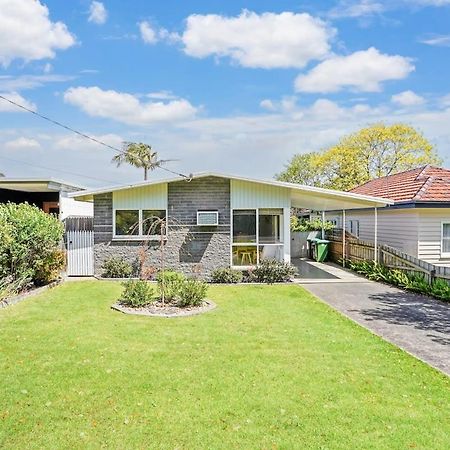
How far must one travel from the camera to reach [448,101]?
29094mm

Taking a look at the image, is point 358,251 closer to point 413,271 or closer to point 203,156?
point 413,271

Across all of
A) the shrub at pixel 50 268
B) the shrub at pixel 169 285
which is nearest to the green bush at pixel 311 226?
the shrub at pixel 169 285

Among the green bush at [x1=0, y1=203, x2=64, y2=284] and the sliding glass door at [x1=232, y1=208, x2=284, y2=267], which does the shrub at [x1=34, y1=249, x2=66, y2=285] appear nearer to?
the green bush at [x1=0, y1=203, x2=64, y2=284]

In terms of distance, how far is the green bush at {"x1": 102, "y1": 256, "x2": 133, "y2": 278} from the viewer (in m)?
14.3

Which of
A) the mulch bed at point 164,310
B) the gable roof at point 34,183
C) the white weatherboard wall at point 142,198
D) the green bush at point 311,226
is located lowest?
the mulch bed at point 164,310

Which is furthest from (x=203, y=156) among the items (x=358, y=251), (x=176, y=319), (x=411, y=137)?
(x=411, y=137)

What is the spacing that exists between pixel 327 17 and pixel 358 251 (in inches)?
365

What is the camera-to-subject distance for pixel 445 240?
14727mm

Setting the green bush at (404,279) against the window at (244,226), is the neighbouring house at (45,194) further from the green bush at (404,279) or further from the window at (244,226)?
the green bush at (404,279)

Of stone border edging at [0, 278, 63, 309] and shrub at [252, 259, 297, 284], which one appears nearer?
stone border edging at [0, 278, 63, 309]

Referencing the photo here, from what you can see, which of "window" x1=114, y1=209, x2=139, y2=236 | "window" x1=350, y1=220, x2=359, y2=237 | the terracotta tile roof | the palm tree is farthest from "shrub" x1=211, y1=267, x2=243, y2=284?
the palm tree

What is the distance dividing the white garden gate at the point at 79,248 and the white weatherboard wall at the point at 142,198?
4.64ft

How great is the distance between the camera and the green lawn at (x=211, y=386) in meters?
4.18

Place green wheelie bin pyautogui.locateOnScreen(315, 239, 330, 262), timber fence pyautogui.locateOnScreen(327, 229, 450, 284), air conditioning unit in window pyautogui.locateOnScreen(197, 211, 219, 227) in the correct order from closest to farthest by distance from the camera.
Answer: timber fence pyautogui.locateOnScreen(327, 229, 450, 284), air conditioning unit in window pyautogui.locateOnScreen(197, 211, 219, 227), green wheelie bin pyautogui.locateOnScreen(315, 239, 330, 262)
